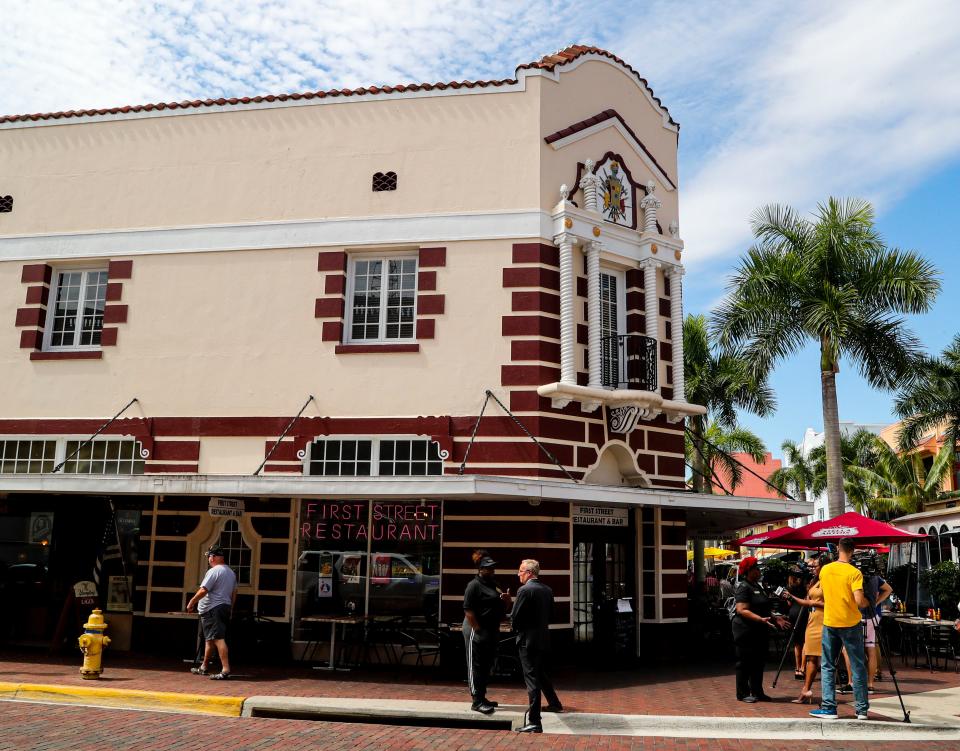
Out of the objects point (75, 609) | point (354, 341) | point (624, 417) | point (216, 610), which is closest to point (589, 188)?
point (624, 417)

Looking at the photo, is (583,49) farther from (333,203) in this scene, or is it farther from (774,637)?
(774,637)

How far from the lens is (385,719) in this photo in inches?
421

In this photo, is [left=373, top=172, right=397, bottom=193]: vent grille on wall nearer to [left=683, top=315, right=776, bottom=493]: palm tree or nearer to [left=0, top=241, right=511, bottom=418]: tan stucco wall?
[left=0, top=241, right=511, bottom=418]: tan stucco wall

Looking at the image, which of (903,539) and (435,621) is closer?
(435,621)

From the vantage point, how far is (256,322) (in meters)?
16.1

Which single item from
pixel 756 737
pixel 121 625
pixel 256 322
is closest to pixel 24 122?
pixel 256 322

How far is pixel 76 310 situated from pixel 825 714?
14.1 meters

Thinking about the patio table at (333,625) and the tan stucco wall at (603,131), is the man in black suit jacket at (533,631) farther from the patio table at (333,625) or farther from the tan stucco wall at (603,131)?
the tan stucco wall at (603,131)

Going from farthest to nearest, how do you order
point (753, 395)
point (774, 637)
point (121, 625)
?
point (753, 395) → point (774, 637) → point (121, 625)

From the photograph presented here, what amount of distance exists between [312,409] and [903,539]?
34.0 feet

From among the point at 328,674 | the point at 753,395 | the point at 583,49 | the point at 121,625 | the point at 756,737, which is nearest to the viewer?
the point at 756,737

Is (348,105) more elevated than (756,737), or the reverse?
(348,105)

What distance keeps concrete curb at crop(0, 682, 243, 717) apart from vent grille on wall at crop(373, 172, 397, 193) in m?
8.78

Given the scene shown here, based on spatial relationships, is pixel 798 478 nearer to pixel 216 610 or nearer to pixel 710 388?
pixel 710 388
